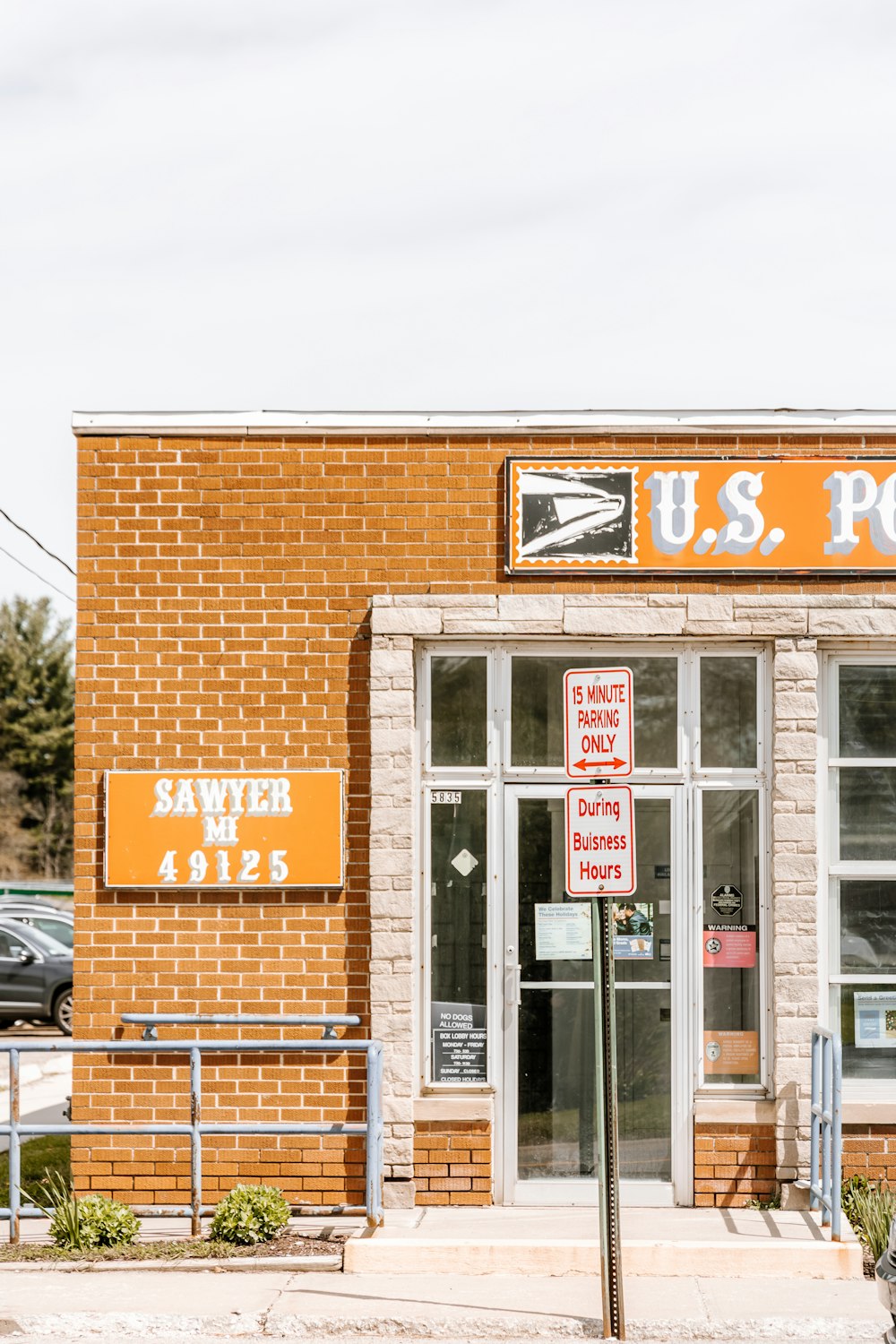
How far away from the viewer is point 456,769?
9242mm

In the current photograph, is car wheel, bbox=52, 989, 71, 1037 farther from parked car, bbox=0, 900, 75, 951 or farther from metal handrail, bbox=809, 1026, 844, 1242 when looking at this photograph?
metal handrail, bbox=809, 1026, 844, 1242

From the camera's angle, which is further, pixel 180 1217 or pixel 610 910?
pixel 180 1217

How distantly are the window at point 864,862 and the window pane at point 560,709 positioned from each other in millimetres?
1015

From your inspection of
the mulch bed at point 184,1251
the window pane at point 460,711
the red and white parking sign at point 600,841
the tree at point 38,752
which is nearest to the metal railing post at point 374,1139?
the mulch bed at point 184,1251

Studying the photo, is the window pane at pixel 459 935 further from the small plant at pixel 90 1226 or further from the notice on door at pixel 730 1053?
the small plant at pixel 90 1226

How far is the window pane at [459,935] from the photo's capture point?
9.12 m

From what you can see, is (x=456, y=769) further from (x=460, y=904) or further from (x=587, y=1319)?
(x=587, y=1319)

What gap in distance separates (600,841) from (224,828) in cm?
315

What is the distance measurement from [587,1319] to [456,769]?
3320 mm

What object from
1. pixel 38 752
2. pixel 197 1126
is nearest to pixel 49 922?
pixel 197 1126

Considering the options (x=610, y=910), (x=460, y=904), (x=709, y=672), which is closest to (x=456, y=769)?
(x=460, y=904)

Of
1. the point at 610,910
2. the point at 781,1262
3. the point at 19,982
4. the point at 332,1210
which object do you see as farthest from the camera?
the point at 19,982

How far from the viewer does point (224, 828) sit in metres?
9.17

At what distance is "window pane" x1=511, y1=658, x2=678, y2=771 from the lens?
9273 mm
